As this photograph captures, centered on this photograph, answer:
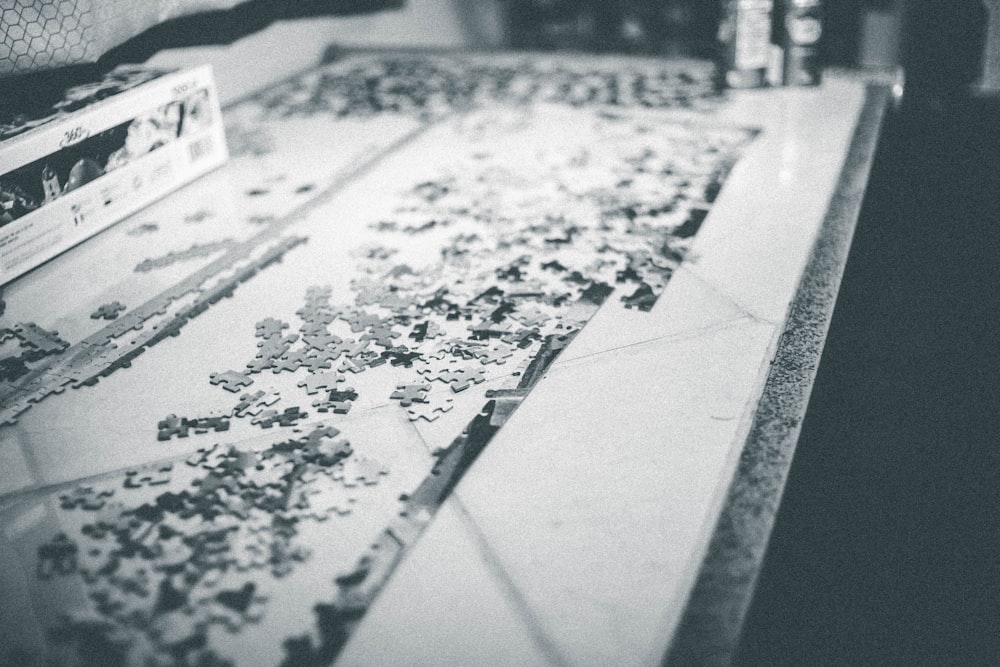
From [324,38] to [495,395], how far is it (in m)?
2.60

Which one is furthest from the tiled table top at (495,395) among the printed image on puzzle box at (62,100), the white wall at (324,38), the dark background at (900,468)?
the white wall at (324,38)

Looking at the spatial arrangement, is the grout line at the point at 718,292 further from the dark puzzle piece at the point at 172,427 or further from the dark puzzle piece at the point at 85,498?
the dark puzzle piece at the point at 85,498

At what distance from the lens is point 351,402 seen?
1.28 m

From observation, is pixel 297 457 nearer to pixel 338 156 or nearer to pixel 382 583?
pixel 382 583

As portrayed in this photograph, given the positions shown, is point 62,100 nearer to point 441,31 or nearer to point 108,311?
point 108,311

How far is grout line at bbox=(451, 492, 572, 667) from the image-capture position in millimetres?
859

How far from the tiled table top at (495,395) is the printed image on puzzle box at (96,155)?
17cm

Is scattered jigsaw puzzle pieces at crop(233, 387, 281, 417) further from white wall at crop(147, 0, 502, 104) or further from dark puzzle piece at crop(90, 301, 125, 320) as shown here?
white wall at crop(147, 0, 502, 104)

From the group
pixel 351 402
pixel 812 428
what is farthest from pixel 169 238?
pixel 812 428

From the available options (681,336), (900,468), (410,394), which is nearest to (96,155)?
(410,394)

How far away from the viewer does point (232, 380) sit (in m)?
1.34

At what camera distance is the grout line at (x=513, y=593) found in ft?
2.82

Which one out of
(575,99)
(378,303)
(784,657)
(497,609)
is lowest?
(784,657)

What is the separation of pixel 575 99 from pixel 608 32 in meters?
1.23
